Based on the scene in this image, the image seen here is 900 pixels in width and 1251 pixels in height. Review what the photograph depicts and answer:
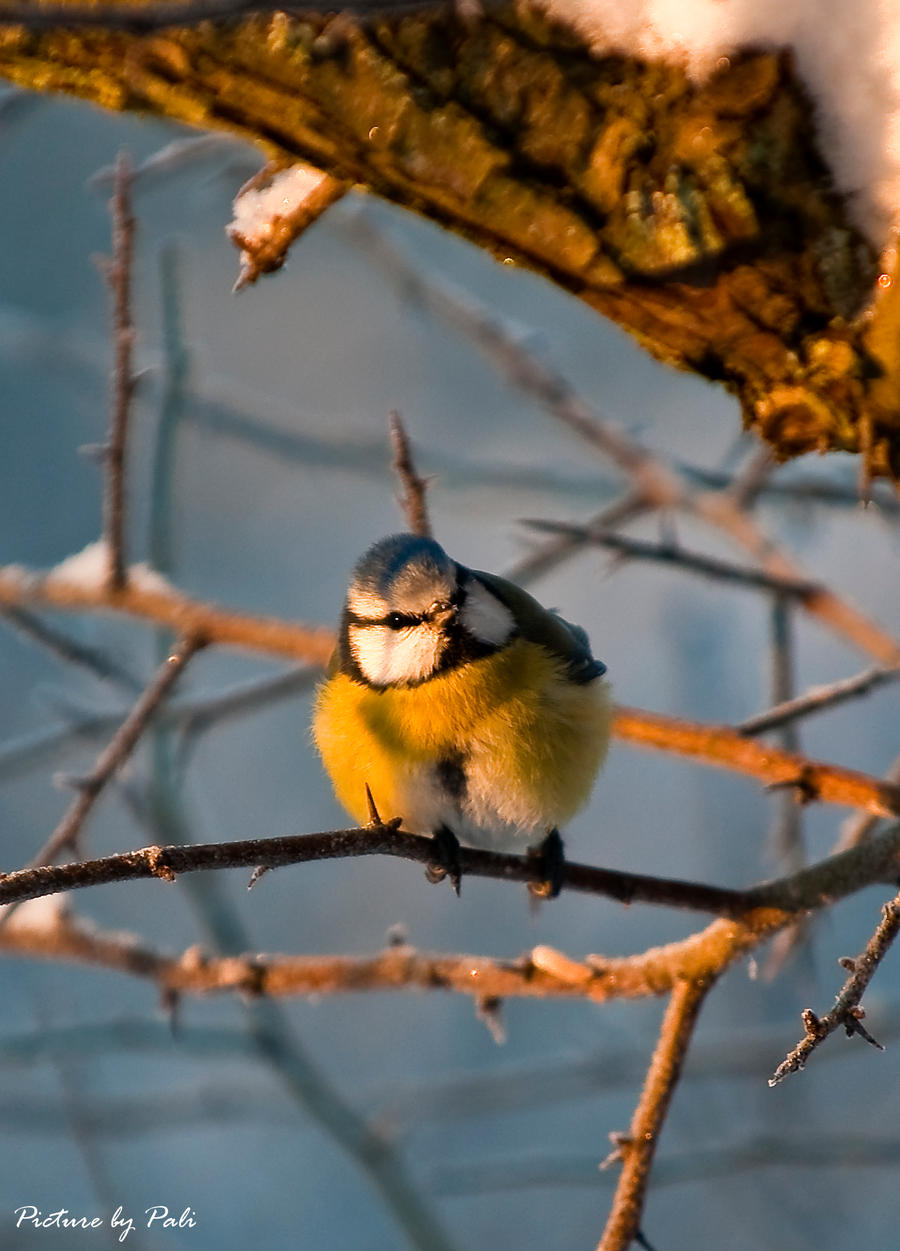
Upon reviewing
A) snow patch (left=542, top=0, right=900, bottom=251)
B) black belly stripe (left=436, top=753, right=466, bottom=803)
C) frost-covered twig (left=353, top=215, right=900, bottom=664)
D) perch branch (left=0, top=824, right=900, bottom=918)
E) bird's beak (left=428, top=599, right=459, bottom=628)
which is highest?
frost-covered twig (left=353, top=215, right=900, bottom=664)

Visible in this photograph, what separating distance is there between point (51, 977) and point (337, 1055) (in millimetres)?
1490

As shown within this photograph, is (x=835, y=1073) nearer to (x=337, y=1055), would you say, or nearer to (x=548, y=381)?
(x=337, y=1055)

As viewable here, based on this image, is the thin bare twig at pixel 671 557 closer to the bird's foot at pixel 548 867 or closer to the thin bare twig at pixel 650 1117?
the bird's foot at pixel 548 867

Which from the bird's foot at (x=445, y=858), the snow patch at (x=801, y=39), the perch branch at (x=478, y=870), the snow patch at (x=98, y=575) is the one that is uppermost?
the snow patch at (x=801, y=39)

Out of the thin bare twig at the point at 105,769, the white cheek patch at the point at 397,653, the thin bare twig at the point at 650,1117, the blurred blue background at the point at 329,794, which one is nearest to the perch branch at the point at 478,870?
the thin bare twig at the point at 650,1117

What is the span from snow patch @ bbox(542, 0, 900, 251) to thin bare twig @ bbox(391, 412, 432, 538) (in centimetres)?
59

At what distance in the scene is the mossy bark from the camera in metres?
1.41

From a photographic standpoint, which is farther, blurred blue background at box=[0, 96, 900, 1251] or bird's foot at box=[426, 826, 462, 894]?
blurred blue background at box=[0, 96, 900, 1251]

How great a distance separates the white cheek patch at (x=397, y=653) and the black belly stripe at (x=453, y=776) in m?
0.18

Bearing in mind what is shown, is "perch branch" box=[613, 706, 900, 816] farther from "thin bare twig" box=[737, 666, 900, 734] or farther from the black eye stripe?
the black eye stripe

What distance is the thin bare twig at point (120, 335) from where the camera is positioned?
1899 mm

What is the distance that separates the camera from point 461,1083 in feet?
12.0

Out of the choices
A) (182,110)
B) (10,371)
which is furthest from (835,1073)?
(10,371)

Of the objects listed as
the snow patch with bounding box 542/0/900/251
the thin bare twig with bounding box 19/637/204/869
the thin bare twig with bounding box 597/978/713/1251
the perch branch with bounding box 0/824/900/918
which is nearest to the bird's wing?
the perch branch with bounding box 0/824/900/918
